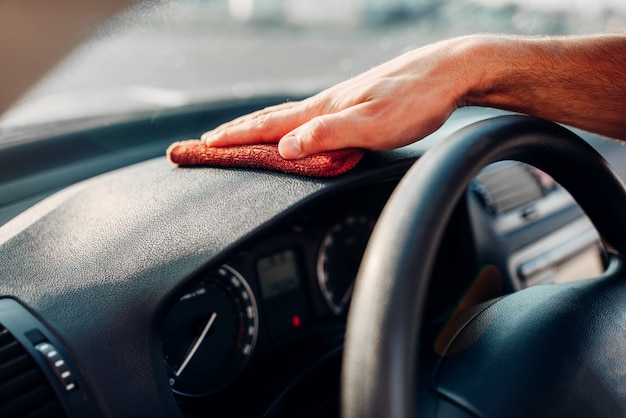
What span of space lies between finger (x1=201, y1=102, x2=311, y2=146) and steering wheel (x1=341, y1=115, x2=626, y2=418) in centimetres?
38

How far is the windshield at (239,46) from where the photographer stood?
4.75ft

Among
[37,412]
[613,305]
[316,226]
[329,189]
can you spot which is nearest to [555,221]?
[316,226]

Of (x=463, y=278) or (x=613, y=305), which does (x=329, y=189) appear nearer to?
(x=613, y=305)

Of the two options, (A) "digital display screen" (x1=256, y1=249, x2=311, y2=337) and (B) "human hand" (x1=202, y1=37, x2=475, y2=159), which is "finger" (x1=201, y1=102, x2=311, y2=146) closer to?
(B) "human hand" (x1=202, y1=37, x2=475, y2=159)

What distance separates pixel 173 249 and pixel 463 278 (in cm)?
86

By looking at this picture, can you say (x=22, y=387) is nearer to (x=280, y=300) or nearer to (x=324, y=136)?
(x=324, y=136)

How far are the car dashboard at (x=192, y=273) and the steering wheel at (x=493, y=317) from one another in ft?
0.30

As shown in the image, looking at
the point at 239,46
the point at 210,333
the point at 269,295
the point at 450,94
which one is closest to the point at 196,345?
the point at 210,333

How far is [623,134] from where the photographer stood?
3.96ft

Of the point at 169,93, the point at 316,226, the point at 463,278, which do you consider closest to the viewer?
the point at 316,226

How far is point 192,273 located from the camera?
87cm

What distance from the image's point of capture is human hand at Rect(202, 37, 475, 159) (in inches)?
37.2

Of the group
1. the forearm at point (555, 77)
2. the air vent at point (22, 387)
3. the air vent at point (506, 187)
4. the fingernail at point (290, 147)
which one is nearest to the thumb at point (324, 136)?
the fingernail at point (290, 147)

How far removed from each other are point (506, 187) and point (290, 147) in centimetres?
105
